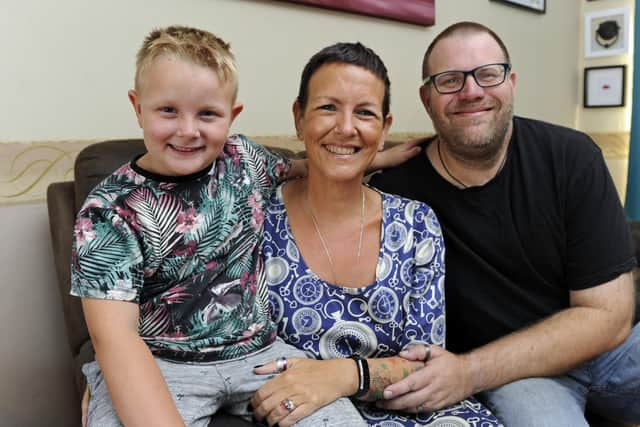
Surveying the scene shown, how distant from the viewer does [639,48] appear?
3500mm

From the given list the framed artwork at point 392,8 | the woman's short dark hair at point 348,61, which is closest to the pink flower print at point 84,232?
the woman's short dark hair at point 348,61

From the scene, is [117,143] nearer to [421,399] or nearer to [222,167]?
[222,167]

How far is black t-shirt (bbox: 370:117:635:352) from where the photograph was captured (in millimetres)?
1499

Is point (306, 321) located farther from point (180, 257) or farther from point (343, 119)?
point (343, 119)

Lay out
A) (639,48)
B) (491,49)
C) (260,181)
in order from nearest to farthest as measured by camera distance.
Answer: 1. (260,181)
2. (491,49)
3. (639,48)

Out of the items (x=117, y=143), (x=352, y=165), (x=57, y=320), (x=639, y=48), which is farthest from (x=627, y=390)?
(x=639, y=48)

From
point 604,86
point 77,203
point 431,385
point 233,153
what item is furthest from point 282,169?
point 604,86

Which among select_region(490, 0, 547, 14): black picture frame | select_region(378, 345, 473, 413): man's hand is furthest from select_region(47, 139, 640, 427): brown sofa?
select_region(490, 0, 547, 14): black picture frame

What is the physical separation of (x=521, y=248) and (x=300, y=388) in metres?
0.75

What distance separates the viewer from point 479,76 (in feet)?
5.24

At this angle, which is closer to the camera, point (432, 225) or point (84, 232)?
point (84, 232)

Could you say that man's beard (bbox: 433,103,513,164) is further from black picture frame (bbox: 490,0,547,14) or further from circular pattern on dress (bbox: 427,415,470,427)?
black picture frame (bbox: 490,0,547,14)

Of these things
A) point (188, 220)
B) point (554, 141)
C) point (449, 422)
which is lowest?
point (449, 422)

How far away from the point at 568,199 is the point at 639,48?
258cm
